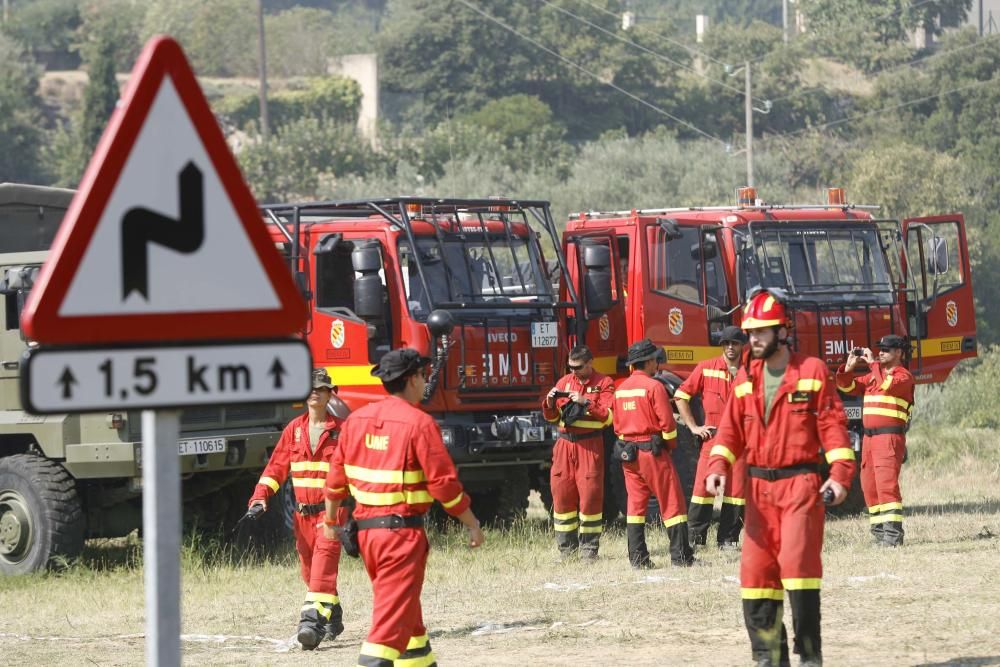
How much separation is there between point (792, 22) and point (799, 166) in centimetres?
5832

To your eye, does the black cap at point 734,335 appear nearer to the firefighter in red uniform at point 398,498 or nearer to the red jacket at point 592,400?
the red jacket at point 592,400

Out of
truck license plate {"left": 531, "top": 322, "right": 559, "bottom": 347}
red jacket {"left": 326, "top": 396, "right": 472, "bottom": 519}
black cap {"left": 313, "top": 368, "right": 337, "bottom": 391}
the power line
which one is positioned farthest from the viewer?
the power line

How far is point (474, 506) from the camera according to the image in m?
16.3

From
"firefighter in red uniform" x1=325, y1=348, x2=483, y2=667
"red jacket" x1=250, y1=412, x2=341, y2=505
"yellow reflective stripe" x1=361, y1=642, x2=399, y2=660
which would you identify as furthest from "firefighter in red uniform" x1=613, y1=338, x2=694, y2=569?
"yellow reflective stripe" x1=361, y1=642, x2=399, y2=660

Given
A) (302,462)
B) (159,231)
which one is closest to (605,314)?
(302,462)

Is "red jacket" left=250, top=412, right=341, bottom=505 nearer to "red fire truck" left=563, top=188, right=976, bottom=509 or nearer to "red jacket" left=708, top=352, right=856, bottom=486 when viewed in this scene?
"red jacket" left=708, top=352, right=856, bottom=486

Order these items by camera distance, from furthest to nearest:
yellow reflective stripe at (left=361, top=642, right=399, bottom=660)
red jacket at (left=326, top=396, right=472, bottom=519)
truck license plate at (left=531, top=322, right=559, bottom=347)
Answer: truck license plate at (left=531, top=322, right=559, bottom=347), red jacket at (left=326, top=396, right=472, bottom=519), yellow reflective stripe at (left=361, top=642, right=399, bottom=660)

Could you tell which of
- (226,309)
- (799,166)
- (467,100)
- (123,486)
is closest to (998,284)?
(799,166)

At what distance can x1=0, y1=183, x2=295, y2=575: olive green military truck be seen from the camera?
1329 cm

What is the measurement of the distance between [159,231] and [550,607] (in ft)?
24.7

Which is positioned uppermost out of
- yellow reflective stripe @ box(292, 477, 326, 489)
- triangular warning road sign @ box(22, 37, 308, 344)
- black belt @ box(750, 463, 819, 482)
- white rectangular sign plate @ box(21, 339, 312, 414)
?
triangular warning road sign @ box(22, 37, 308, 344)

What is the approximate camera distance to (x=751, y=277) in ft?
51.1

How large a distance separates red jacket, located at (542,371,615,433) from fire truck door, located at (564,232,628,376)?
1759mm

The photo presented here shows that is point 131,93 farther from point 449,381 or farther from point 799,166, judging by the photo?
point 799,166
